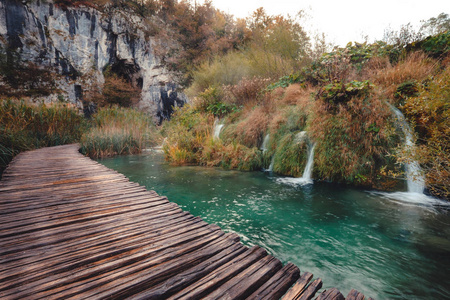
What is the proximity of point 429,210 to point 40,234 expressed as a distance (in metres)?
4.71

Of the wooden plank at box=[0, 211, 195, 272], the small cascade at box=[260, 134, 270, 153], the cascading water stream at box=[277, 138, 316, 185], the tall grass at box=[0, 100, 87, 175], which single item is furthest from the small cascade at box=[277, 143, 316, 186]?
the tall grass at box=[0, 100, 87, 175]

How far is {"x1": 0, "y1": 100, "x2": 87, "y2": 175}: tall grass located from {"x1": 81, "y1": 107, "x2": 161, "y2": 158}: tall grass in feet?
2.68

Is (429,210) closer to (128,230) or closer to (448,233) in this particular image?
(448,233)

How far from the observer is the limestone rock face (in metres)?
13.5

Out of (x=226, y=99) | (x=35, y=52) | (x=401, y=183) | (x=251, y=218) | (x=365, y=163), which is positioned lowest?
(x=251, y=218)

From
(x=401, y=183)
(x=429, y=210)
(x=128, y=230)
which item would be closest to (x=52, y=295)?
(x=128, y=230)

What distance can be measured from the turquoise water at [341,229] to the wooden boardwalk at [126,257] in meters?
0.88

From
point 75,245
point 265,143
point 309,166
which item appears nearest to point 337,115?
point 309,166

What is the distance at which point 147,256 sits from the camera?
134 cm

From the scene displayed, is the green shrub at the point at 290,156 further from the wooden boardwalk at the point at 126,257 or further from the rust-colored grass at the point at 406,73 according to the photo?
the wooden boardwalk at the point at 126,257

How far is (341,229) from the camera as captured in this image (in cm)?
260

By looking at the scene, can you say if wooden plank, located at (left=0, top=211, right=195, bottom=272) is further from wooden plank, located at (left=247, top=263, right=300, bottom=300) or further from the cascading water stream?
the cascading water stream

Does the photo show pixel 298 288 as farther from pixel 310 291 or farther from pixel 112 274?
pixel 112 274

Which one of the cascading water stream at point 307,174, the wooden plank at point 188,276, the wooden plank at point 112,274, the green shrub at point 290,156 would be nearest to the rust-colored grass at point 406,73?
the cascading water stream at point 307,174
